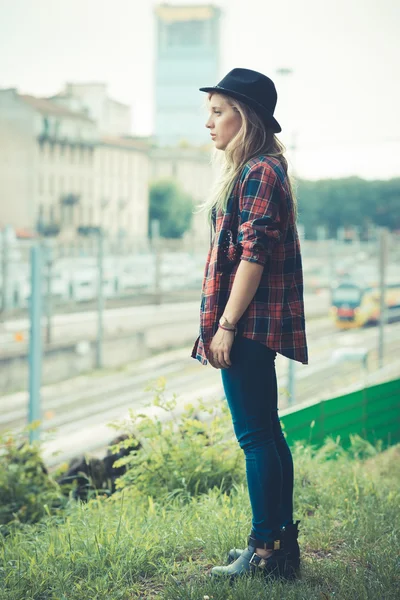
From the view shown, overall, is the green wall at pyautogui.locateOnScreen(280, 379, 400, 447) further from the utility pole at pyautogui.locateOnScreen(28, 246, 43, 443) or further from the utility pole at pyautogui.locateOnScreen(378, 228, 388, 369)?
the utility pole at pyautogui.locateOnScreen(378, 228, 388, 369)

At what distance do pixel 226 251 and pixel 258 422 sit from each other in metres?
0.41

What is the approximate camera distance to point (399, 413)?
4.20 meters

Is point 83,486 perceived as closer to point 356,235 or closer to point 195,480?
point 195,480

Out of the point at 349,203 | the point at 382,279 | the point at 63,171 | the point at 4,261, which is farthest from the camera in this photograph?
the point at 349,203

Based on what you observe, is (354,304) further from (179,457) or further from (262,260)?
(262,260)

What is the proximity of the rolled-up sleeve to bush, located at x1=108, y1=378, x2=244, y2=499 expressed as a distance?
1112 mm

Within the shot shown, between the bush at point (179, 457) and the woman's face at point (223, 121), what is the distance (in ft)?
3.66

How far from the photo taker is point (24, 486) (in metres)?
3.02

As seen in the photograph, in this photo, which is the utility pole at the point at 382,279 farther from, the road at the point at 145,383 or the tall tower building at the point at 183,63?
the tall tower building at the point at 183,63

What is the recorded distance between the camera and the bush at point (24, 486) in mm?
2938

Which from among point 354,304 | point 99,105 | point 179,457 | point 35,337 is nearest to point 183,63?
point 99,105

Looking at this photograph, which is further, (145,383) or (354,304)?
(354,304)

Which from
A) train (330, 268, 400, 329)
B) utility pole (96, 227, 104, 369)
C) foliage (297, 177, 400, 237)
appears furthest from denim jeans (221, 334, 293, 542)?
foliage (297, 177, 400, 237)

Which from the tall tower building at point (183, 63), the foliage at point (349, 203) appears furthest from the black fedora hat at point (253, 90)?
the tall tower building at point (183, 63)
